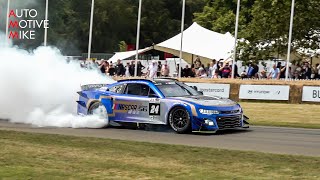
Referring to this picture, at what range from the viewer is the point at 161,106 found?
16.2 metres

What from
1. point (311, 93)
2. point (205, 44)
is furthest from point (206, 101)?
point (205, 44)

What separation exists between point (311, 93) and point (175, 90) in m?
11.5

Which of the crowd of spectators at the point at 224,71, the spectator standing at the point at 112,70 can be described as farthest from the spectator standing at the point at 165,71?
the spectator standing at the point at 112,70

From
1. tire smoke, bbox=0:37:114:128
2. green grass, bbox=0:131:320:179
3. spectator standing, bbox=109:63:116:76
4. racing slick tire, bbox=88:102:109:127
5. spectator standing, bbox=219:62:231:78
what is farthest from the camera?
spectator standing, bbox=109:63:116:76

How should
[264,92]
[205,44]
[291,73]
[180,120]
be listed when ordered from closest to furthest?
1. [180,120]
2. [264,92]
3. [291,73]
4. [205,44]

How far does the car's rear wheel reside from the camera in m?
15.7

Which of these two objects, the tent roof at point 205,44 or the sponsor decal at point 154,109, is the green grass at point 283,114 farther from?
the tent roof at point 205,44

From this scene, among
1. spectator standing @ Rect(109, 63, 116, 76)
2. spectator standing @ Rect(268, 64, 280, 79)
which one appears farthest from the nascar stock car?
spectator standing @ Rect(109, 63, 116, 76)

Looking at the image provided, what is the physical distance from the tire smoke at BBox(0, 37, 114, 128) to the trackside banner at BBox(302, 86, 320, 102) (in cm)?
1047

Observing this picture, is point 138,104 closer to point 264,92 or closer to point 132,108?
point 132,108

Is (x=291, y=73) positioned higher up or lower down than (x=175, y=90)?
higher up

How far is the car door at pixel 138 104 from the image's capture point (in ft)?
53.9

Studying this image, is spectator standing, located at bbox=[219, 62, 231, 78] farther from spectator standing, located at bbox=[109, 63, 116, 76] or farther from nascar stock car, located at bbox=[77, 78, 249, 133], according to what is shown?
nascar stock car, located at bbox=[77, 78, 249, 133]

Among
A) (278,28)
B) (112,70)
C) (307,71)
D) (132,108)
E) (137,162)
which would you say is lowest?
(137,162)
